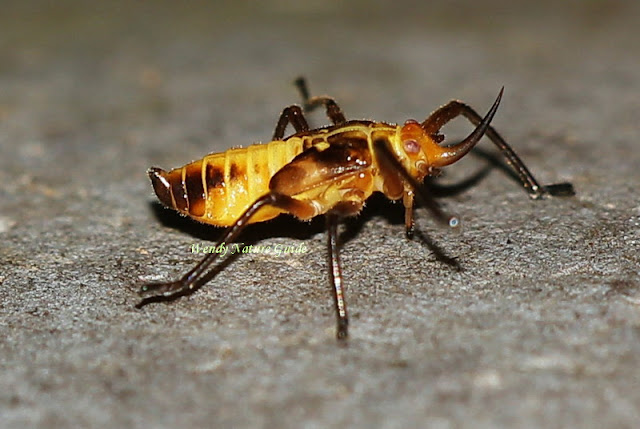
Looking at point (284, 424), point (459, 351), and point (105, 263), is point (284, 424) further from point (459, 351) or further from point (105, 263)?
point (105, 263)

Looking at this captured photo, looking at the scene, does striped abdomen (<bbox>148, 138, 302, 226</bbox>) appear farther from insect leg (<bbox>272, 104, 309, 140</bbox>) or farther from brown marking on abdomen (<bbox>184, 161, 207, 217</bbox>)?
insect leg (<bbox>272, 104, 309, 140</bbox>)

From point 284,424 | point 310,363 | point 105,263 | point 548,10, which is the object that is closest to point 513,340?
point 310,363

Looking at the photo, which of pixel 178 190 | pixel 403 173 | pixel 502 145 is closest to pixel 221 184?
pixel 178 190

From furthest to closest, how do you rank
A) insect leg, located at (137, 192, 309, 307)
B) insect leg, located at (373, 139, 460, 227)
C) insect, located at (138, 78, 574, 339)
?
insect, located at (138, 78, 574, 339) < insect leg, located at (137, 192, 309, 307) < insect leg, located at (373, 139, 460, 227)

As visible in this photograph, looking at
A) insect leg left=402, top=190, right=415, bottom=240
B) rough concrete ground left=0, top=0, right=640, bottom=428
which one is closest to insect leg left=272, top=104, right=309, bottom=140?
rough concrete ground left=0, top=0, right=640, bottom=428

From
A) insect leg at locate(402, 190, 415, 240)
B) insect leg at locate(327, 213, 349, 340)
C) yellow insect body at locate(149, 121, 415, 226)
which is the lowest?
insect leg at locate(327, 213, 349, 340)

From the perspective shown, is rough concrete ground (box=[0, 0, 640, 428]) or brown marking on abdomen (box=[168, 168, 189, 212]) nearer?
rough concrete ground (box=[0, 0, 640, 428])
